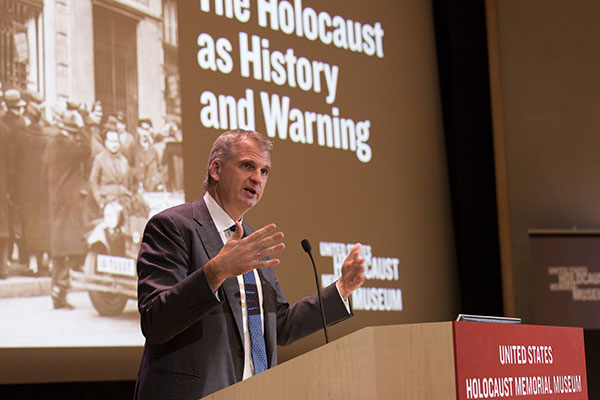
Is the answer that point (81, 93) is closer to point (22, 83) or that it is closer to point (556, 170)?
point (22, 83)

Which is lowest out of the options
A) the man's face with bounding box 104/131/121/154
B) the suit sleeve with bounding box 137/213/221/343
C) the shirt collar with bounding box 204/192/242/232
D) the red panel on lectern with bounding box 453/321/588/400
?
the red panel on lectern with bounding box 453/321/588/400

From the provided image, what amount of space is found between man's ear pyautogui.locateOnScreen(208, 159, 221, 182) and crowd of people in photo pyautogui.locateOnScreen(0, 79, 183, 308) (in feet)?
4.93

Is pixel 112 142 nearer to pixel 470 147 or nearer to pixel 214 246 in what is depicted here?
pixel 214 246

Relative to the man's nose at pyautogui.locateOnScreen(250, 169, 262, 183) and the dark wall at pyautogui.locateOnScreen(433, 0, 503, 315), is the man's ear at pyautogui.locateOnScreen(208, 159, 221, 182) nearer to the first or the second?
the man's nose at pyautogui.locateOnScreen(250, 169, 262, 183)

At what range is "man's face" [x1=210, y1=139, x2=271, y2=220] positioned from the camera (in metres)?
2.51

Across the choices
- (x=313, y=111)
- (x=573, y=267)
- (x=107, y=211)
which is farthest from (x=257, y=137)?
(x=573, y=267)

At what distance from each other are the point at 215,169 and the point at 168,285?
486mm

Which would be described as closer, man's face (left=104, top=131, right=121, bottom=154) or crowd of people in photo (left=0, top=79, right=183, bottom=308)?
crowd of people in photo (left=0, top=79, right=183, bottom=308)

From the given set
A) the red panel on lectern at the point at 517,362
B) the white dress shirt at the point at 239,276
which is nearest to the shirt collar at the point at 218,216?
the white dress shirt at the point at 239,276

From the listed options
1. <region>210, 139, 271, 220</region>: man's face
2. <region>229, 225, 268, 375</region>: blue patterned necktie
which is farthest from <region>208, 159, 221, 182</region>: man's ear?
<region>229, 225, 268, 375</region>: blue patterned necktie

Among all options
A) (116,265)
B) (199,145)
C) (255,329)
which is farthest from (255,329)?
(199,145)

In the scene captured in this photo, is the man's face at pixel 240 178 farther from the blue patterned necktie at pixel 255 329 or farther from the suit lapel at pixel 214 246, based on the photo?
the blue patterned necktie at pixel 255 329

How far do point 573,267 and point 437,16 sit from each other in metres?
2.29

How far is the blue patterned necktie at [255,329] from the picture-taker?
2379mm
